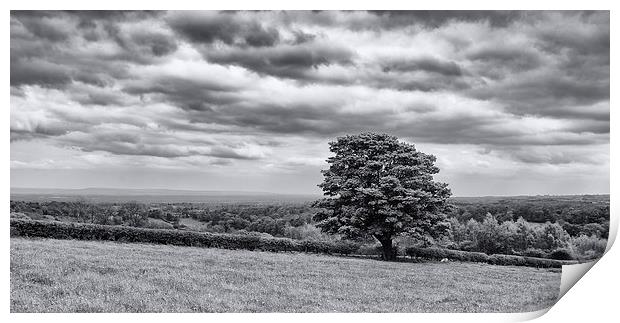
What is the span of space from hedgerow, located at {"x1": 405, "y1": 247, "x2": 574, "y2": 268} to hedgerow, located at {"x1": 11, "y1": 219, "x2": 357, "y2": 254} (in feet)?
19.1

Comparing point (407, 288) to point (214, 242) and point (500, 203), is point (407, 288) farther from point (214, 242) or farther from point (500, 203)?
point (214, 242)

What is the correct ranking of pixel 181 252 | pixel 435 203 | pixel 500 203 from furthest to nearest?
1. pixel 435 203
2. pixel 181 252
3. pixel 500 203

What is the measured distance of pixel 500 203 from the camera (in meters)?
17.3

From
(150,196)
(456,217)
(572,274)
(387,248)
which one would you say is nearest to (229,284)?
(150,196)

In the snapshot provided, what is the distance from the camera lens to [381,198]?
72.6 feet

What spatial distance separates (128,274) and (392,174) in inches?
445

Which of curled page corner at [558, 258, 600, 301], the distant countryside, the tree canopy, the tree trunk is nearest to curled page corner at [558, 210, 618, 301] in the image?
curled page corner at [558, 258, 600, 301]

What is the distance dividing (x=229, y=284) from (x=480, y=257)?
32.0ft

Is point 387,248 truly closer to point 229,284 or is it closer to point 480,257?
point 480,257

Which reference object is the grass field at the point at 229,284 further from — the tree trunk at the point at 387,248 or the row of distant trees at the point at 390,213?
the tree trunk at the point at 387,248

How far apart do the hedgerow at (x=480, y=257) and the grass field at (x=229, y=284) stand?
35cm

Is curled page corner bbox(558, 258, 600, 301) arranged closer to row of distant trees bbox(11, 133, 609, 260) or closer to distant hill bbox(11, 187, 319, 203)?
row of distant trees bbox(11, 133, 609, 260)
